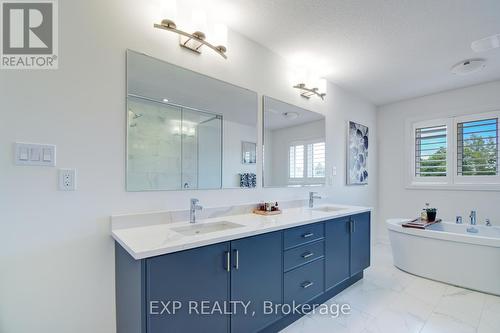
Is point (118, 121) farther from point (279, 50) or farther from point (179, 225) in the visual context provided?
point (279, 50)

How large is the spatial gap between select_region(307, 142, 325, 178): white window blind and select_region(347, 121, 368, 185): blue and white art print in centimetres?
65

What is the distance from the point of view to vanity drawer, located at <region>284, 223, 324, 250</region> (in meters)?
1.77

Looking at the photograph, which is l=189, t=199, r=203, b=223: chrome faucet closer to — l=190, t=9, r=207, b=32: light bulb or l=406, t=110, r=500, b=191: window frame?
l=190, t=9, r=207, b=32: light bulb

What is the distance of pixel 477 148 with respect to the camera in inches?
130

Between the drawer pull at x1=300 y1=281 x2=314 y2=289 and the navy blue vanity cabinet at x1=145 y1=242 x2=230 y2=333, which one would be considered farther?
the drawer pull at x1=300 y1=281 x2=314 y2=289

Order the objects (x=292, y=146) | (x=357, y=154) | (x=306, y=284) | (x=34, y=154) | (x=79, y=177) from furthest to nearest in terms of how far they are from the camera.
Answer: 1. (x=357, y=154)
2. (x=292, y=146)
3. (x=306, y=284)
4. (x=79, y=177)
5. (x=34, y=154)

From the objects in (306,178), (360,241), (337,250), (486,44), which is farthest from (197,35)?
(486,44)

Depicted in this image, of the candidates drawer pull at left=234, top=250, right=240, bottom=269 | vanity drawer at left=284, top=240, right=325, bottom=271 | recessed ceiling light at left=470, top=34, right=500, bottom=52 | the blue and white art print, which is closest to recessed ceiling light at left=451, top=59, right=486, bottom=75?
recessed ceiling light at left=470, top=34, right=500, bottom=52

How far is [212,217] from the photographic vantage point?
193 centimetres

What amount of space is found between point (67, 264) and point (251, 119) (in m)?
1.71

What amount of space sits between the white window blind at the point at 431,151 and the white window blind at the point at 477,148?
0.57ft

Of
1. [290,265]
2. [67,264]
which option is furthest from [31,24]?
[290,265]

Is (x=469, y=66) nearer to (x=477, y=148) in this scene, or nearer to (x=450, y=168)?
(x=477, y=148)

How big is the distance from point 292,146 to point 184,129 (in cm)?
132
